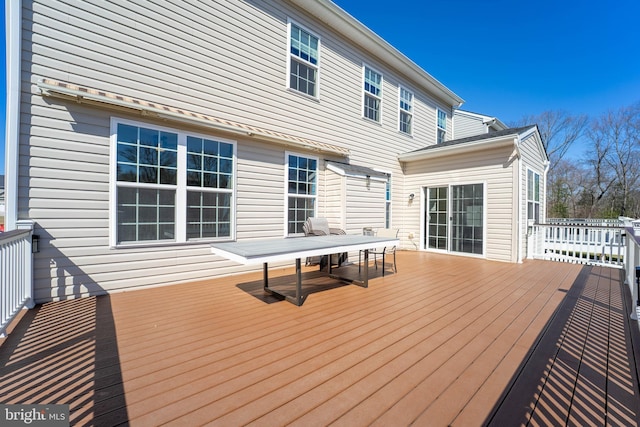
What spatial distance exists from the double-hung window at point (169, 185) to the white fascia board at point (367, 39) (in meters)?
3.64

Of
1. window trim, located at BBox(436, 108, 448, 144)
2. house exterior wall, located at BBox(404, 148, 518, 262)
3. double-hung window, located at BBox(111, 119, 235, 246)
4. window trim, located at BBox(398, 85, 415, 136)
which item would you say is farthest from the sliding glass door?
double-hung window, located at BBox(111, 119, 235, 246)

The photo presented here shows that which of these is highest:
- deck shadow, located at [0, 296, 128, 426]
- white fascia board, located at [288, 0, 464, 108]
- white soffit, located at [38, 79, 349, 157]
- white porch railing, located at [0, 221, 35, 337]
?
white fascia board, located at [288, 0, 464, 108]

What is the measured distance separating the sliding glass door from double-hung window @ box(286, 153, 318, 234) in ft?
12.9

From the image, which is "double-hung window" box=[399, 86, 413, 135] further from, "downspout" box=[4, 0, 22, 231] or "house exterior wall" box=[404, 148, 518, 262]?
"downspout" box=[4, 0, 22, 231]

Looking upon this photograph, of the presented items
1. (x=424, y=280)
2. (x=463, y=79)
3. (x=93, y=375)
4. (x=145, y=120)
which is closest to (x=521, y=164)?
(x=424, y=280)

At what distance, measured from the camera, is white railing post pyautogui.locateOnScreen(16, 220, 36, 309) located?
313cm

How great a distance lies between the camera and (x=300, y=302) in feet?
11.3

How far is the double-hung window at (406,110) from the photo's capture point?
28.2ft

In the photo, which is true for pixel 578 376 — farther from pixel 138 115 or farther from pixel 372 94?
pixel 372 94

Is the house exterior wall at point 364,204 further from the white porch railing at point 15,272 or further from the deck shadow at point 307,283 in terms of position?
the white porch railing at point 15,272

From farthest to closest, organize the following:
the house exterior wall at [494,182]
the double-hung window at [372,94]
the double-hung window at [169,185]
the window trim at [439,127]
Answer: the window trim at [439,127]
the double-hung window at [372,94]
the house exterior wall at [494,182]
the double-hung window at [169,185]

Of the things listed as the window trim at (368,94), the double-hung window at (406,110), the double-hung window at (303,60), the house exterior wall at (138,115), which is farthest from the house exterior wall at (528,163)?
the double-hung window at (303,60)

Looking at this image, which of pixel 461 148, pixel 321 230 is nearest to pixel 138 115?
pixel 321 230

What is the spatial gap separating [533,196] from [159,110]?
906 centimetres
